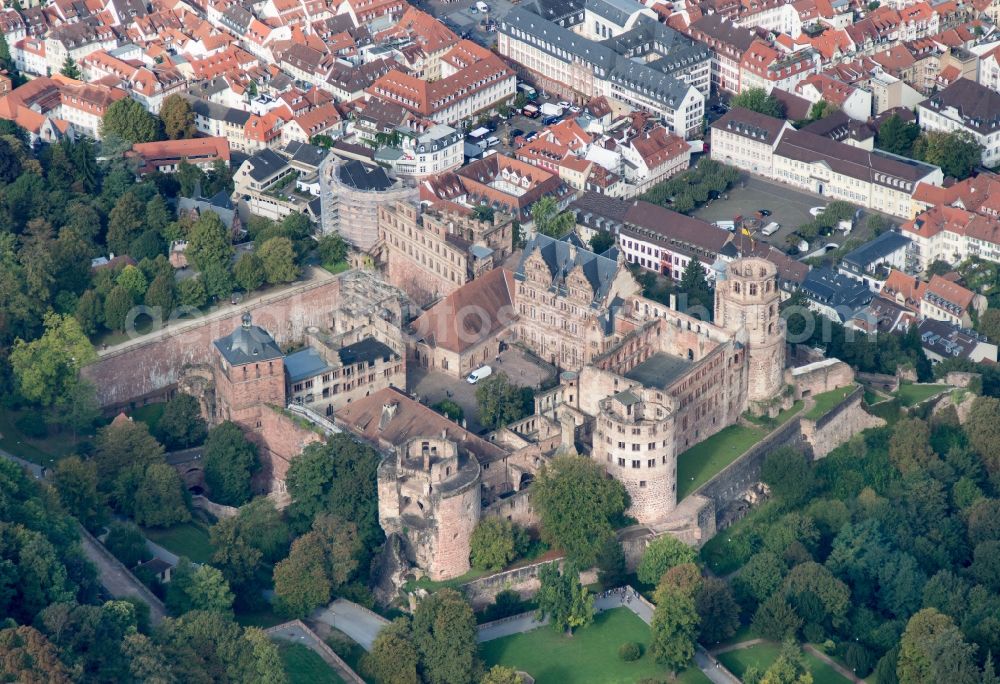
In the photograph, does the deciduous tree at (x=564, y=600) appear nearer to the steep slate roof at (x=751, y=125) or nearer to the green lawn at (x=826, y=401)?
the green lawn at (x=826, y=401)

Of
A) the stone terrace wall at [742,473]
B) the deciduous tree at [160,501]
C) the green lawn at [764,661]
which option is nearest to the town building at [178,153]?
the deciduous tree at [160,501]

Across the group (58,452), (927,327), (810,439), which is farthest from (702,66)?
(58,452)

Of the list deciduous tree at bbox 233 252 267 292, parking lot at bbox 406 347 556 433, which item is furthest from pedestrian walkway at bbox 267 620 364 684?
deciduous tree at bbox 233 252 267 292

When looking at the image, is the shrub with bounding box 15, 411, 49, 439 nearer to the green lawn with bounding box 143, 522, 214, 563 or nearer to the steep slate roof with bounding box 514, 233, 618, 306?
the green lawn with bounding box 143, 522, 214, 563

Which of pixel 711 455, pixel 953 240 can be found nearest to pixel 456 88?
pixel 953 240

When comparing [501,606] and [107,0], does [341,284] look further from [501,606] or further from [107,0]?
[107,0]

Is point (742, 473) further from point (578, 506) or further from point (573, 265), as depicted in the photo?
point (573, 265)
